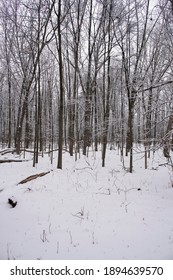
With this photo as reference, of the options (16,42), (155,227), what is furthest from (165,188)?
(16,42)

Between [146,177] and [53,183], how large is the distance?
4506 mm

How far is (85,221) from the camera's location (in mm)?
4789

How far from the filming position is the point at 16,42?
1647 cm

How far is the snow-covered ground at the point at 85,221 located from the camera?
370cm

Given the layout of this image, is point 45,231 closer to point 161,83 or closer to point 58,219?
point 58,219

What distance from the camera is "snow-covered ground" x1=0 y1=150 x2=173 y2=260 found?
3.70 m

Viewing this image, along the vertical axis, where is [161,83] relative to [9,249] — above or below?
above

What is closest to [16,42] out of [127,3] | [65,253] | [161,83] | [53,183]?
[127,3]

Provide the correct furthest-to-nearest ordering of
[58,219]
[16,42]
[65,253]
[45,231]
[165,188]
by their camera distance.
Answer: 1. [16,42]
2. [165,188]
3. [58,219]
4. [45,231]
5. [65,253]

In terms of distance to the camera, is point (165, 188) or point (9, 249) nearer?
point (9, 249)
